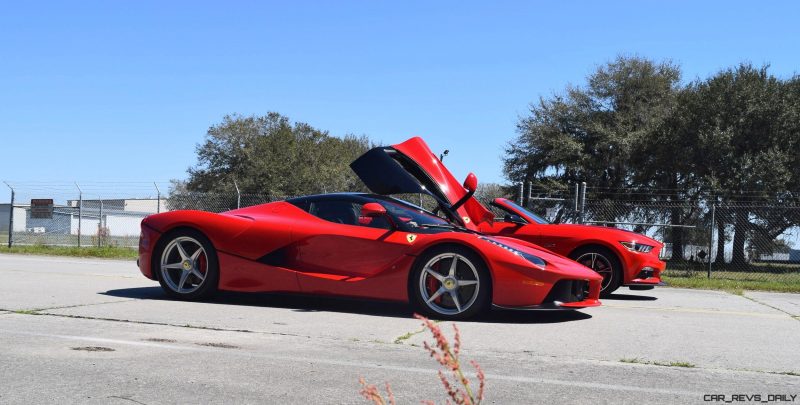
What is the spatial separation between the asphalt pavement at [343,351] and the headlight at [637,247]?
1.61 m

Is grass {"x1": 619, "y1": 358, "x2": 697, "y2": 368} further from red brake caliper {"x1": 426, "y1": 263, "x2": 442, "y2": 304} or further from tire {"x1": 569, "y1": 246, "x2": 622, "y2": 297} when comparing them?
tire {"x1": 569, "y1": 246, "x2": 622, "y2": 297}

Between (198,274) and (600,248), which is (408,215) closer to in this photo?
(198,274)

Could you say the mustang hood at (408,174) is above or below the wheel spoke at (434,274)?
above

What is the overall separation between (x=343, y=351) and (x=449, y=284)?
1.81 m

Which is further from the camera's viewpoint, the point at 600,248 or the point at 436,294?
the point at 600,248

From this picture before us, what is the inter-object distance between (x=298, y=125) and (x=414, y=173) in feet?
167

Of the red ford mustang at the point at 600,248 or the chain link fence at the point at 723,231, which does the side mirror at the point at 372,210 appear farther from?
the chain link fence at the point at 723,231

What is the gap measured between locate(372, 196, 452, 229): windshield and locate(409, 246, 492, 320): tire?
542 millimetres

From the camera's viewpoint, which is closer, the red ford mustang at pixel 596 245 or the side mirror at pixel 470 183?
the side mirror at pixel 470 183

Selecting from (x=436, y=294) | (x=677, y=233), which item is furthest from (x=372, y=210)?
(x=677, y=233)

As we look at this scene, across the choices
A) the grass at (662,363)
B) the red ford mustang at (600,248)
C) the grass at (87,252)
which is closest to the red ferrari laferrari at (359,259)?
the grass at (662,363)

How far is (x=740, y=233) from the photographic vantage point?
22719mm

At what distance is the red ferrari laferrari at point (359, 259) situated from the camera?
22.5 feet

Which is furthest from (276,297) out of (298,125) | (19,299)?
(298,125)
